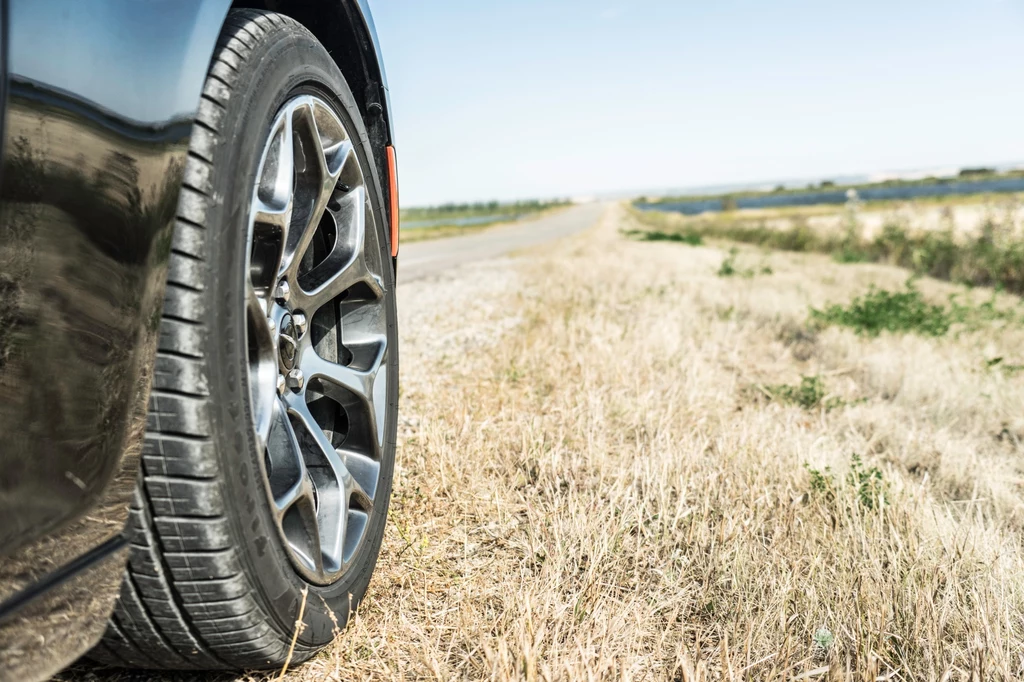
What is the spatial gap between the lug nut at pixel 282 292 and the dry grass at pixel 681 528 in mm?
786

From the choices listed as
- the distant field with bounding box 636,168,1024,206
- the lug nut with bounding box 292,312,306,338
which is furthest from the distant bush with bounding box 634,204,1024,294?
the distant field with bounding box 636,168,1024,206

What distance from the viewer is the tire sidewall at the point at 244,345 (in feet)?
3.86

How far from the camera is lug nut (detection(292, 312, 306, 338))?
1.67 meters

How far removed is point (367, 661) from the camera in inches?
63.9

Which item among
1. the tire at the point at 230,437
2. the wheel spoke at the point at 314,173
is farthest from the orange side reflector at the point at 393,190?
the tire at the point at 230,437

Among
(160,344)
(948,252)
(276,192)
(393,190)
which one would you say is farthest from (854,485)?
(948,252)

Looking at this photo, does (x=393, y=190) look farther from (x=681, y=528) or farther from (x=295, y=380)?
(x=681, y=528)

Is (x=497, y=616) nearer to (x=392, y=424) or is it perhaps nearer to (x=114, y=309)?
(x=392, y=424)

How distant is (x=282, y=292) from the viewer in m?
1.59

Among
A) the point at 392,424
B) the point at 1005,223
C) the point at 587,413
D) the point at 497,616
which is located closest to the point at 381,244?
the point at 392,424

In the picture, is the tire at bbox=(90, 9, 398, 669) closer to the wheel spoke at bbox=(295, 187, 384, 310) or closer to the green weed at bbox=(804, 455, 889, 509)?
the wheel spoke at bbox=(295, 187, 384, 310)

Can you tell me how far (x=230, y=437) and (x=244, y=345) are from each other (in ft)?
0.56

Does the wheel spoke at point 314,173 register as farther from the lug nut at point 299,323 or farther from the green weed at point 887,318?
the green weed at point 887,318

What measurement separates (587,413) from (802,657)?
1579 mm
